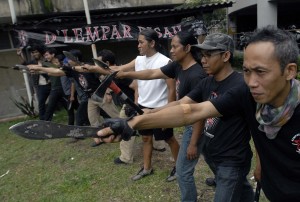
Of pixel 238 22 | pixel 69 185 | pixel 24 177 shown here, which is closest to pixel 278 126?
pixel 69 185

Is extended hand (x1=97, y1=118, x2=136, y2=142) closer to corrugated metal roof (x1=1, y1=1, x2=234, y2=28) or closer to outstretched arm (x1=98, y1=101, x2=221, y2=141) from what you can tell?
outstretched arm (x1=98, y1=101, x2=221, y2=141)

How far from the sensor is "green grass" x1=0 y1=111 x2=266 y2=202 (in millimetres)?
3660

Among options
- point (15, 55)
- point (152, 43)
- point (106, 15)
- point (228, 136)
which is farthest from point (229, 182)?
point (15, 55)

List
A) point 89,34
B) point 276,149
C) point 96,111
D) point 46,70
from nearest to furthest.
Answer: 1. point 276,149
2. point 46,70
3. point 96,111
4. point 89,34

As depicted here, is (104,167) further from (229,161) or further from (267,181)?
(267,181)

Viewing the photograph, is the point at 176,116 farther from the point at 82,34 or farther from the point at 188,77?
the point at 82,34

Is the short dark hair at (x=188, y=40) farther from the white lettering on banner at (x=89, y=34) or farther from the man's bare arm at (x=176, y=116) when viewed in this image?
the white lettering on banner at (x=89, y=34)

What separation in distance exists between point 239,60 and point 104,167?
11.2 metres

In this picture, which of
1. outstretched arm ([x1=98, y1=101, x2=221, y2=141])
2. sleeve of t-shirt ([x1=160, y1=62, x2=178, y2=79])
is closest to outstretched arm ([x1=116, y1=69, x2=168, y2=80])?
sleeve of t-shirt ([x1=160, y1=62, x2=178, y2=79])

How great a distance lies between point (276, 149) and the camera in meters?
1.56

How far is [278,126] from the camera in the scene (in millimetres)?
1480

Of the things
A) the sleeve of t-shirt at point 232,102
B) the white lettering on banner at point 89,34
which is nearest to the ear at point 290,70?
the sleeve of t-shirt at point 232,102

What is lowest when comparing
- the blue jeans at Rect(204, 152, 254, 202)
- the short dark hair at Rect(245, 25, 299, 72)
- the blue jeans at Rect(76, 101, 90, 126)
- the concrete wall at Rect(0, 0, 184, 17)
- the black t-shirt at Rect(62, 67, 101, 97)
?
the blue jeans at Rect(76, 101, 90, 126)

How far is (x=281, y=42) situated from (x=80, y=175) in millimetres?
3506
